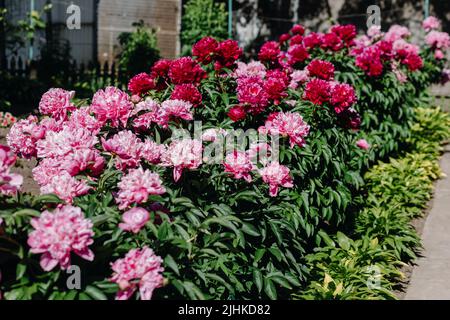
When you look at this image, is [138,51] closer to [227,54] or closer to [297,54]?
[297,54]

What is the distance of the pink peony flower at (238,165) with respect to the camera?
3.10 metres

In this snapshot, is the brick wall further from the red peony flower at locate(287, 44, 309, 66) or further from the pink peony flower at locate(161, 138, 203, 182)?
the pink peony flower at locate(161, 138, 203, 182)

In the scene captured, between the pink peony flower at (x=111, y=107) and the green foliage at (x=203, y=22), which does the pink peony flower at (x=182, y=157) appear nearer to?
the pink peony flower at (x=111, y=107)

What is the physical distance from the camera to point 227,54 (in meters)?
4.37

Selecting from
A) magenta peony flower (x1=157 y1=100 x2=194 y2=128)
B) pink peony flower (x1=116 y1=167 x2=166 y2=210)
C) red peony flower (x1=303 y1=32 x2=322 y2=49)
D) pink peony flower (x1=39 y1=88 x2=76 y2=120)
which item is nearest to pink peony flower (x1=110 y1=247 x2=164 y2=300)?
pink peony flower (x1=116 y1=167 x2=166 y2=210)

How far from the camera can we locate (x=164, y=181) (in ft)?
10.2

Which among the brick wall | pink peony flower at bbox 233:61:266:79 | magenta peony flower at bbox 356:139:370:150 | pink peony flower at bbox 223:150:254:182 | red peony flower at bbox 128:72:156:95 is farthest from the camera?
the brick wall

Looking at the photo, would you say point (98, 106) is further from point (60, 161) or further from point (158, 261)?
point (158, 261)

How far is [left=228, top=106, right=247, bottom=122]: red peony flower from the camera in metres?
3.93

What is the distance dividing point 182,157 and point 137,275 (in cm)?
76

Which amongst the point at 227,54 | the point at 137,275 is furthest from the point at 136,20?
the point at 137,275

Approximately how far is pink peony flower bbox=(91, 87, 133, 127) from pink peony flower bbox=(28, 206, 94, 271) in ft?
3.75
